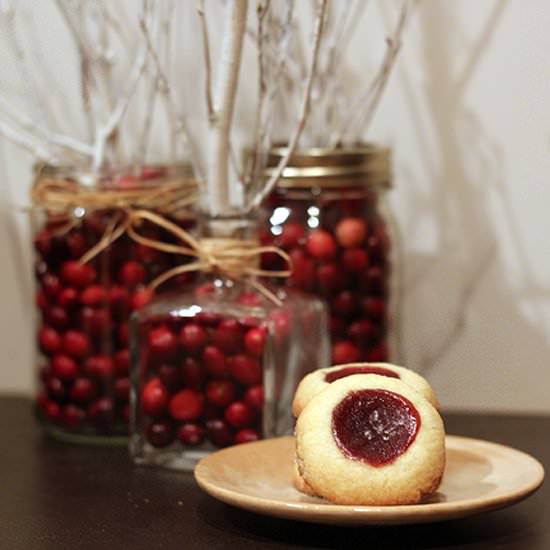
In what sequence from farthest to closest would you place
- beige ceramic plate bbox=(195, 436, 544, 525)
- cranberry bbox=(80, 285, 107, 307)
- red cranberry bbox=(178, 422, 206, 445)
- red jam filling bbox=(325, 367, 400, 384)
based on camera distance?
cranberry bbox=(80, 285, 107, 307) → red cranberry bbox=(178, 422, 206, 445) → red jam filling bbox=(325, 367, 400, 384) → beige ceramic plate bbox=(195, 436, 544, 525)

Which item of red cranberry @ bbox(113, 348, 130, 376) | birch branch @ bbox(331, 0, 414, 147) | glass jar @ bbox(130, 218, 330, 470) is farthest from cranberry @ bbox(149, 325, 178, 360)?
birch branch @ bbox(331, 0, 414, 147)

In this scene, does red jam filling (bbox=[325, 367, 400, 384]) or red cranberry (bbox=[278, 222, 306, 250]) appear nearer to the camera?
red jam filling (bbox=[325, 367, 400, 384])

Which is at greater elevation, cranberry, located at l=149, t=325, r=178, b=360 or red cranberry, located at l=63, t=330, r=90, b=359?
cranberry, located at l=149, t=325, r=178, b=360

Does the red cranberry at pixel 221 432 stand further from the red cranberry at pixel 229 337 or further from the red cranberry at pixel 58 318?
the red cranberry at pixel 58 318

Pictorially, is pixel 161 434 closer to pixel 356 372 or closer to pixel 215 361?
pixel 215 361

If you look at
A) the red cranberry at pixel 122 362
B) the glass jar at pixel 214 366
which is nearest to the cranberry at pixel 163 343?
the glass jar at pixel 214 366

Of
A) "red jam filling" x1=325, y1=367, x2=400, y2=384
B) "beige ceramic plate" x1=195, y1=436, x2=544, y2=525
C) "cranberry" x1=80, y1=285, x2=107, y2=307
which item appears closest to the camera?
"beige ceramic plate" x1=195, y1=436, x2=544, y2=525

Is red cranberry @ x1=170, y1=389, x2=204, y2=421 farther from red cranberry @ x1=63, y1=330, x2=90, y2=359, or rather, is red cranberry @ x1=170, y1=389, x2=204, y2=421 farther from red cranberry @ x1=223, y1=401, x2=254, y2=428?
red cranberry @ x1=63, y1=330, x2=90, y2=359
